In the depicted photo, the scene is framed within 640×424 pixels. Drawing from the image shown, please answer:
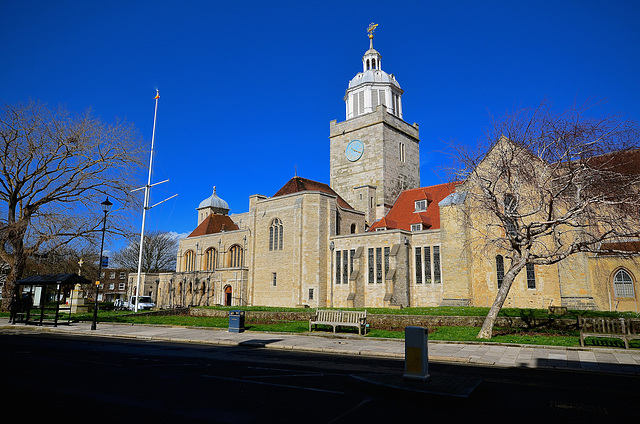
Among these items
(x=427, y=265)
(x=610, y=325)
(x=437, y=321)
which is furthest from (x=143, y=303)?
(x=610, y=325)

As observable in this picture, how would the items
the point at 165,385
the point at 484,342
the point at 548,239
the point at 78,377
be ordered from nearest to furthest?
the point at 165,385 < the point at 78,377 < the point at 484,342 < the point at 548,239

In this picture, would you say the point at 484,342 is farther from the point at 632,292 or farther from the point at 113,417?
the point at 632,292

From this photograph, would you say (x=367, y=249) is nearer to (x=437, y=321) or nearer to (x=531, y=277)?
(x=531, y=277)

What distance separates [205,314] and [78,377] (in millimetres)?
22558

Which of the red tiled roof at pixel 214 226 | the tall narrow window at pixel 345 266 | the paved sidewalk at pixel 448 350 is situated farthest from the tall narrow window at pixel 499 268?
the red tiled roof at pixel 214 226

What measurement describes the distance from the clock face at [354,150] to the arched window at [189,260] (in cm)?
2449

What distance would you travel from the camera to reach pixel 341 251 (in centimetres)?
3844

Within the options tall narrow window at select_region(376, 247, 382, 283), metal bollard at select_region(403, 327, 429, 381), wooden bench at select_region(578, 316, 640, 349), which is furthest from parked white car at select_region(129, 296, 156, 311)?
metal bollard at select_region(403, 327, 429, 381)

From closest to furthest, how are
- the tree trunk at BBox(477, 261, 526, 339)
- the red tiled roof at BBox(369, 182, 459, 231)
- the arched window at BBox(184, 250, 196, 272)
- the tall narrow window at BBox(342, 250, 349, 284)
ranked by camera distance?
the tree trunk at BBox(477, 261, 526, 339) < the red tiled roof at BBox(369, 182, 459, 231) < the tall narrow window at BBox(342, 250, 349, 284) < the arched window at BBox(184, 250, 196, 272)

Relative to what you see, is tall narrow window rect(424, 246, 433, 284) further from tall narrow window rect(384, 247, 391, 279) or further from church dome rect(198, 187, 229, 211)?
church dome rect(198, 187, 229, 211)

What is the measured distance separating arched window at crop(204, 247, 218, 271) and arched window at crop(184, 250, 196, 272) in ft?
8.37

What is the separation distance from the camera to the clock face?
157 feet

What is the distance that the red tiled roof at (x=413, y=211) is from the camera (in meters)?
37.7

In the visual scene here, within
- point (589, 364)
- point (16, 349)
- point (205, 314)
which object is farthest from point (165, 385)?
point (205, 314)
